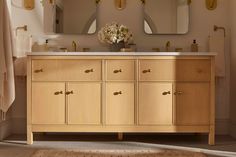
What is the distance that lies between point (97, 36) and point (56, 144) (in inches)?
46.7

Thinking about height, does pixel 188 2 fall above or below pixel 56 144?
above

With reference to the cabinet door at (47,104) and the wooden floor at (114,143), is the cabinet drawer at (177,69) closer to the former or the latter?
the wooden floor at (114,143)

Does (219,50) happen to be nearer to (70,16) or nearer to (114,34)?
(114,34)

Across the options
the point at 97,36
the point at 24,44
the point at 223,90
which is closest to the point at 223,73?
the point at 223,90

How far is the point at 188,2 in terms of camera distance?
417 centimetres

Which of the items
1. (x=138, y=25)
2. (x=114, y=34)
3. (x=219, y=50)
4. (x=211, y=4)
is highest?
(x=211, y=4)

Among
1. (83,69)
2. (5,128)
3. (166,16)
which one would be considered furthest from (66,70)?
(166,16)

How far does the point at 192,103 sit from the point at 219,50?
0.80 metres

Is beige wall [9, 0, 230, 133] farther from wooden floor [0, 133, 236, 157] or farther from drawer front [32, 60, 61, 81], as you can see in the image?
drawer front [32, 60, 61, 81]

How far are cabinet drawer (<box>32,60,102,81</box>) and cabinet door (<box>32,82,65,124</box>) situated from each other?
0.23 feet

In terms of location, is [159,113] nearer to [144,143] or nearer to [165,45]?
[144,143]

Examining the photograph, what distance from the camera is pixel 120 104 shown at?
11.7 ft

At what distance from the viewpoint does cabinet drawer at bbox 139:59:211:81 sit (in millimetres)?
3559

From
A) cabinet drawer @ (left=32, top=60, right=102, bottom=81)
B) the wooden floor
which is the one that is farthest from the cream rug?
cabinet drawer @ (left=32, top=60, right=102, bottom=81)
